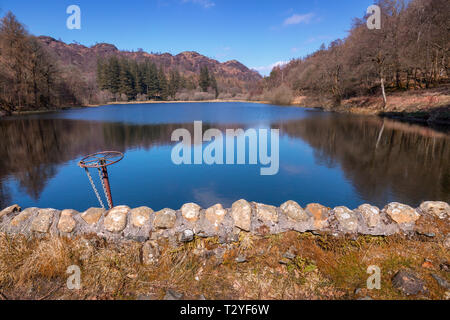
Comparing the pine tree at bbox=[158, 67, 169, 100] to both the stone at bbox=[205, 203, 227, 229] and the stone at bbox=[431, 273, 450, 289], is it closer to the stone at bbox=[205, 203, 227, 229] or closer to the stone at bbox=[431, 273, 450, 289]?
the stone at bbox=[205, 203, 227, 229]

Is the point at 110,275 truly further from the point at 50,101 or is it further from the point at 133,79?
the point at 133,79

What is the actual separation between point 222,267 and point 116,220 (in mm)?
2057

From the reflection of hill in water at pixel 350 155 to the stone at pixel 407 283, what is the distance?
381cm

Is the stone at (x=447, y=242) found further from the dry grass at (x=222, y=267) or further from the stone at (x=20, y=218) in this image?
the stone at (x=20, y=218)

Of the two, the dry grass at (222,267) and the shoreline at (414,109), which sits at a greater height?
the shoreline at (414,109)

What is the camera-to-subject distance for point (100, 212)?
14.2 ft

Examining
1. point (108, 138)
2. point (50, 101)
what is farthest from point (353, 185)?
point (50, 101)

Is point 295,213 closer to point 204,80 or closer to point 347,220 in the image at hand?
point 347,220

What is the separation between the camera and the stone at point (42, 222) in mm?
4168

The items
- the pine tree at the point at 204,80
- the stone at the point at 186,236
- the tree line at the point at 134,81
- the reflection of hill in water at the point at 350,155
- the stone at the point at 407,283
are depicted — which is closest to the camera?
the stone at the point at 407,283

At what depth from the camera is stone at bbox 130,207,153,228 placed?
4148 mm

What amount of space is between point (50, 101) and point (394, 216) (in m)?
59.6

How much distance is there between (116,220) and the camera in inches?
163
